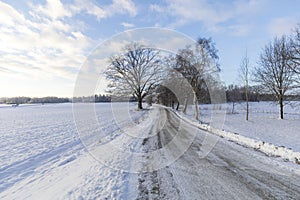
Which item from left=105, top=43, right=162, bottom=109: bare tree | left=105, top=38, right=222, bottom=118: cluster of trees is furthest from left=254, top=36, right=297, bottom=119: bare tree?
left=105, top=43, right=162, bottom=109: bare tree

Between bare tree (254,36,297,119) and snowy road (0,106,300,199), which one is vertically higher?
bare tree (254,36,297,119)

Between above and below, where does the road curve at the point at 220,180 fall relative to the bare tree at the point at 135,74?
below

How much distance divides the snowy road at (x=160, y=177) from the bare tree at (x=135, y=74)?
27111 millimetres

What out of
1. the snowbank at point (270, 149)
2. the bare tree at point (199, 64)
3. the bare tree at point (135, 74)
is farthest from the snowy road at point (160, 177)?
the bare tree at point (135, 74)

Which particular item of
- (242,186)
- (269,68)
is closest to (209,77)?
(269,68)

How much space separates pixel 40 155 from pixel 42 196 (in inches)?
147

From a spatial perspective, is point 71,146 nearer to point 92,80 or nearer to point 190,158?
point 92,80

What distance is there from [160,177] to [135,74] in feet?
105

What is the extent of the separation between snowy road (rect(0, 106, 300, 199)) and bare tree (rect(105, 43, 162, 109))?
27111mm

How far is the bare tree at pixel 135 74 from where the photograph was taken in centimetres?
3291

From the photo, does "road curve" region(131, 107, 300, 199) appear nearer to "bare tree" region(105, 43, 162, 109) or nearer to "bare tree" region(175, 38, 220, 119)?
"bare tree" region(175, 38, 220, 119)

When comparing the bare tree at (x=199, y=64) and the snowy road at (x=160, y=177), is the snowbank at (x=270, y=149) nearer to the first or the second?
the snowy road at (x=160, y=177)

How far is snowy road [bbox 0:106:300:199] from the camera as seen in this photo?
143 inches

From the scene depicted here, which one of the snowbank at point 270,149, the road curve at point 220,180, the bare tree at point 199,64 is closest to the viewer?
the road curve at point 220,180
